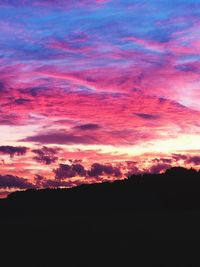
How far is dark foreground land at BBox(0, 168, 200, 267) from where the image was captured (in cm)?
4459

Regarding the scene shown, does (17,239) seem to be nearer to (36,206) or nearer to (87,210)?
(87,210)

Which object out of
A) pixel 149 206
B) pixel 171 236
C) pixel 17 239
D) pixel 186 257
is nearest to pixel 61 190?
pixel 149 206

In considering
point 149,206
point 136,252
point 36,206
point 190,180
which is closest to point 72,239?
point 136,252

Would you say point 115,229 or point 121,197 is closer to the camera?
point 115,229

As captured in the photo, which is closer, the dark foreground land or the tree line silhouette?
the dark foreground land

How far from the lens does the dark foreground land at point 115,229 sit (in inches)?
1756

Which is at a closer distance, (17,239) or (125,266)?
(125,266)

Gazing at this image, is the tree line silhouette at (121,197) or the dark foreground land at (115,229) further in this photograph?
the tree line silhouette at (121,197)

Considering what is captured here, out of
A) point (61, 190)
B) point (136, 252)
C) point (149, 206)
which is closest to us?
point (136, 252)

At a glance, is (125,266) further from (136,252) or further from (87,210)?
(87,210)

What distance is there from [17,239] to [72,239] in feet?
24.3

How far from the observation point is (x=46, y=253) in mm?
48500

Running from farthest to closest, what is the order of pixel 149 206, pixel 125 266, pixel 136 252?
pixel 149 206 → pixel 136 252 → pixel 125 266

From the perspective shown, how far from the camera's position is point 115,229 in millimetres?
63250
